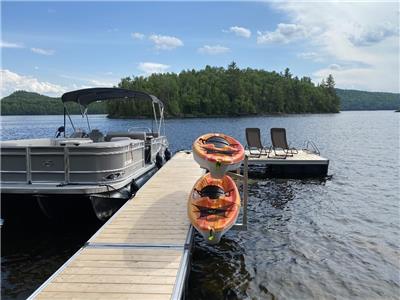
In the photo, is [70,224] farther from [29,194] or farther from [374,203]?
[374,203]

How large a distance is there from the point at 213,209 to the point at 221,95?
97.2 meters

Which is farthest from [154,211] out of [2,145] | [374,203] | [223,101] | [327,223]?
[223,101]

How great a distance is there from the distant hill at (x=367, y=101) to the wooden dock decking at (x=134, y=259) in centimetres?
19417

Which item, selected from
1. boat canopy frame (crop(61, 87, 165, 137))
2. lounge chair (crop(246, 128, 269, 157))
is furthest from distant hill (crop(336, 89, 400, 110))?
boat canopy frame (crop(61, 87, 165, 137))

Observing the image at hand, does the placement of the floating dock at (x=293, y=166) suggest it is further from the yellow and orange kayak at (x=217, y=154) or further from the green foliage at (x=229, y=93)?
the green foliage at (x=229, y=93)

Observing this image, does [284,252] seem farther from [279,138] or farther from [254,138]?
[254,138]

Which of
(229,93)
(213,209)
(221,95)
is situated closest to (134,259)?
(213,209)

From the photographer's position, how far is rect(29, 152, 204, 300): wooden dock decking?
431cm

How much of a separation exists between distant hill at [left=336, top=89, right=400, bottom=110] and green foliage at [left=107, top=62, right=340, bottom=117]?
71.1m

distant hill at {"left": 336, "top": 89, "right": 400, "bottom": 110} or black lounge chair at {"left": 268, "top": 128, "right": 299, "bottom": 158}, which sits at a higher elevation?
distant hill at {"left": 336, "top": 89, "right": 400, "bottom": 110}

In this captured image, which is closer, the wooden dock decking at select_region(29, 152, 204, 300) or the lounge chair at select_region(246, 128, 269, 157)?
the wooden dock decking at select_region(29, 152, 204, 300)

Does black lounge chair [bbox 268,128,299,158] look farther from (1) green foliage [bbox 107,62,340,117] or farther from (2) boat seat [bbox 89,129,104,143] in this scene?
(1) green foliage [bbox 107,62,340,117]

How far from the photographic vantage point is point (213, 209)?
20.5 feet

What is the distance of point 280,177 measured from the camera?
14.8m
